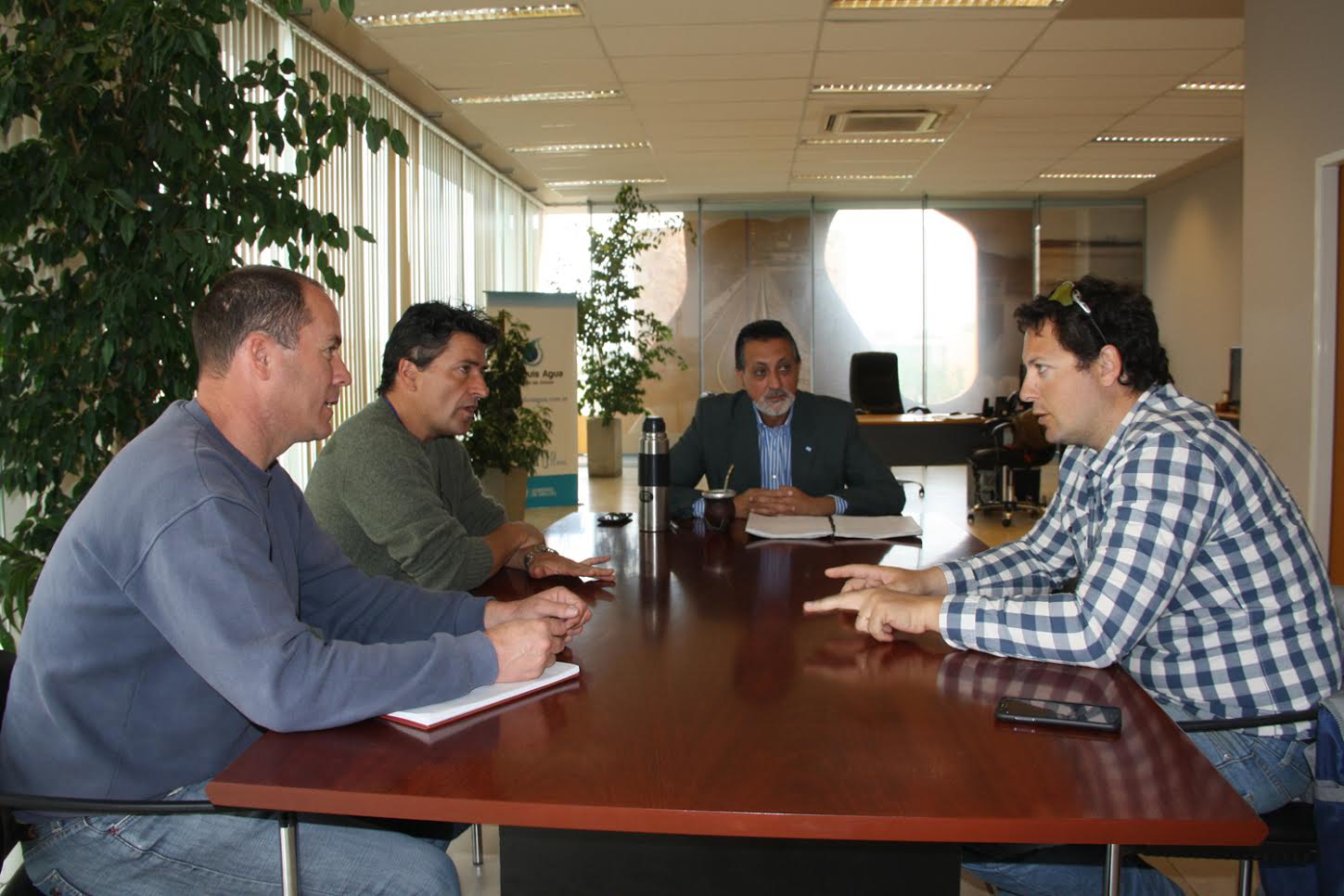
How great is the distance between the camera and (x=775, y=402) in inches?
139

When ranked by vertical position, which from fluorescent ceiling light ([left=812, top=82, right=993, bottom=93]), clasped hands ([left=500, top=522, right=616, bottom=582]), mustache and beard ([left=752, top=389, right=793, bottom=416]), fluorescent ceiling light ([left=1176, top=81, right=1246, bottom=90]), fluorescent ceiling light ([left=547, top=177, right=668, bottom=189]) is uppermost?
fluorescent ceiling light ([left=547, top=177, right=668, bottom=189])

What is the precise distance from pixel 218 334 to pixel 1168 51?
21.5 ft

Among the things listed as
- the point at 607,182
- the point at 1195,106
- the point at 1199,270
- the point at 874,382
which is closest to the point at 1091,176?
the point at 1199,270

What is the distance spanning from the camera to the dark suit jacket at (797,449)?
3479mm

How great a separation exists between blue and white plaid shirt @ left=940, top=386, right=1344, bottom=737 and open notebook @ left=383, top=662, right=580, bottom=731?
0.62 m

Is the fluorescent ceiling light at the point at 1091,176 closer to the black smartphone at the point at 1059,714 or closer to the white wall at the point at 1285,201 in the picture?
the white wall at the point at 1285,201

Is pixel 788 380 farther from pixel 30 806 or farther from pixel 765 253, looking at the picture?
pixel 765 253

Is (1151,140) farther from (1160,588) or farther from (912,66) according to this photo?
(1160,588)

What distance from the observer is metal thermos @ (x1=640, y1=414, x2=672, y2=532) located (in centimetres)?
282

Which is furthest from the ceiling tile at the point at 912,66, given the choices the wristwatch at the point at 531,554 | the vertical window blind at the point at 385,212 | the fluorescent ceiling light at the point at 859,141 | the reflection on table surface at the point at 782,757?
the reflection on table surface at the point at 782,757

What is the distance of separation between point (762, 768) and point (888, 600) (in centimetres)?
60

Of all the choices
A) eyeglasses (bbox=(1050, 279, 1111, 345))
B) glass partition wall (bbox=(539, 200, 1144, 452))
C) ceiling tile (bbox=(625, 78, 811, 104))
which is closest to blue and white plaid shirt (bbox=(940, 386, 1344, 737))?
eyeglasses (bbox=(1050, 279, 1111, 345))

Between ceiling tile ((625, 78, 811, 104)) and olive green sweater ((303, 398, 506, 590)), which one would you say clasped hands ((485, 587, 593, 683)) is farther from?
ceiling tile ((625, 78, 811, 104))

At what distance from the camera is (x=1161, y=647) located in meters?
1.70
